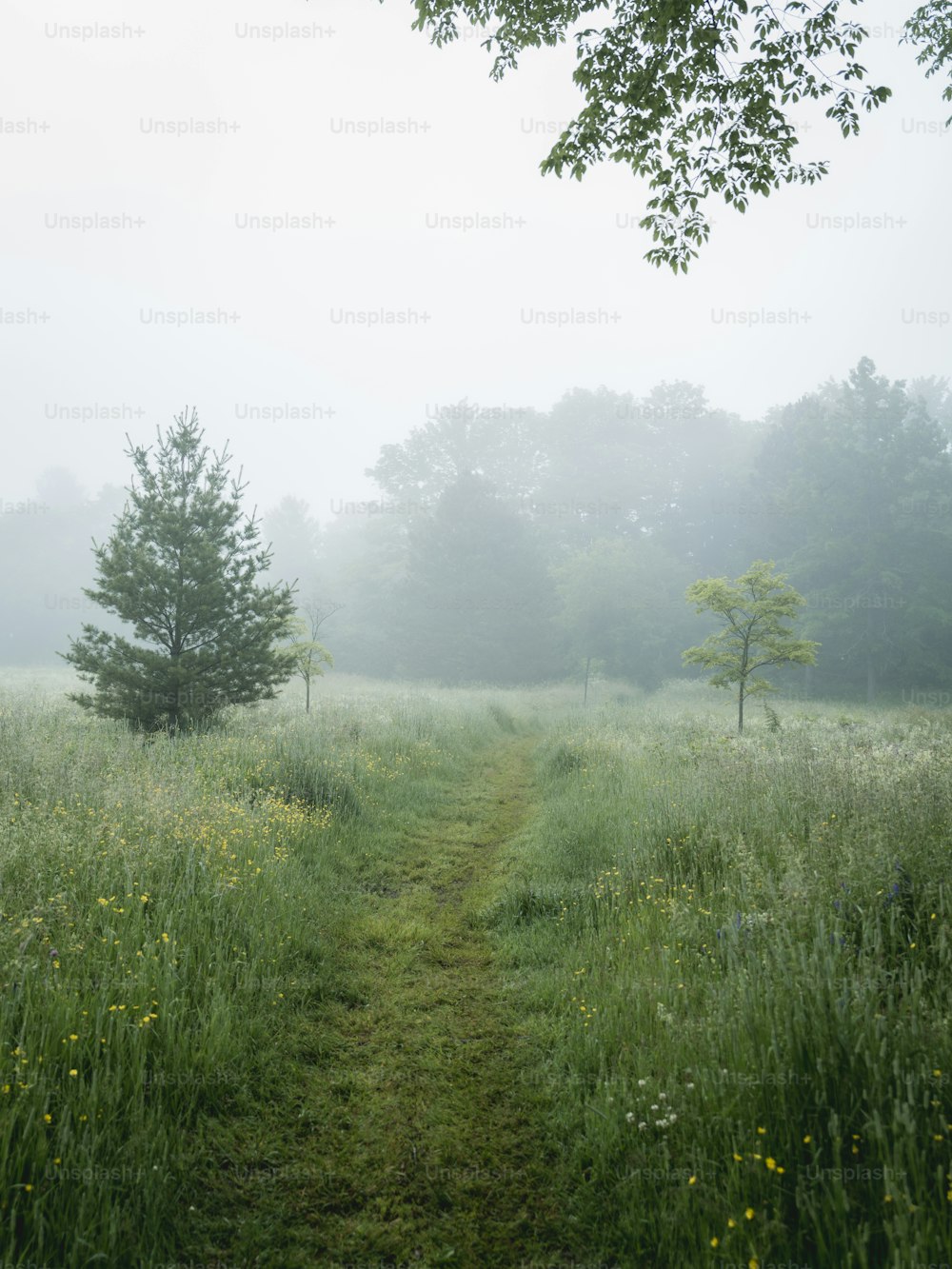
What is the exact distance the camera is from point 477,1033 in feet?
13.8

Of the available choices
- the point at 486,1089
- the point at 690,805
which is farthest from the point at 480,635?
the point at 486,1089

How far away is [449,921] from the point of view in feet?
19.6

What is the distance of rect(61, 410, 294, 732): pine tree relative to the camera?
11016 millimetres

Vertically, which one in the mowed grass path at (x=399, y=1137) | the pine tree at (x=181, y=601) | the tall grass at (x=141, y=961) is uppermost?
the pine tree at (x=181, y=601)

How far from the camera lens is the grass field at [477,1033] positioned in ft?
8.21

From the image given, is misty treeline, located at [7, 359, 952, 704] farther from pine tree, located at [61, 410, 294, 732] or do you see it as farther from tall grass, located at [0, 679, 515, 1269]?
tall grass, located at [0, 679, 515, 1269]

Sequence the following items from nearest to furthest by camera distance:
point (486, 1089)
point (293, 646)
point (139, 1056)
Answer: point (139, 1056), point (486, 1089), point (293, 646)

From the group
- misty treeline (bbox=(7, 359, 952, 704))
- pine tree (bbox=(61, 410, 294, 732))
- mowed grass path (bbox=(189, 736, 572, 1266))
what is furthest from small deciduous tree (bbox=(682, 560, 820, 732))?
mowed grass path (bbox=(189, 736, 572, 1266))

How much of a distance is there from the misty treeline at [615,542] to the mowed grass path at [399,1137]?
17.9 meters

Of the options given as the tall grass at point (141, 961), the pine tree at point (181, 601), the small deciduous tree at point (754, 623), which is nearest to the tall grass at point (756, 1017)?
the tall grass at point (141, 961)

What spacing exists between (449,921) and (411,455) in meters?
59.4

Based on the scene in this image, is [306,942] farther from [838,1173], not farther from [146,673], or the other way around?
[146,673]

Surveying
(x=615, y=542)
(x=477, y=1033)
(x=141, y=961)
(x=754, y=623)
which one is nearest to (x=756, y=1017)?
(x=477, y=1033)

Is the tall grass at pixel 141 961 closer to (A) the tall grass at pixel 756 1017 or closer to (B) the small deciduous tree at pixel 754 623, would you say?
(A) the tall grass at pixel 756 1017
